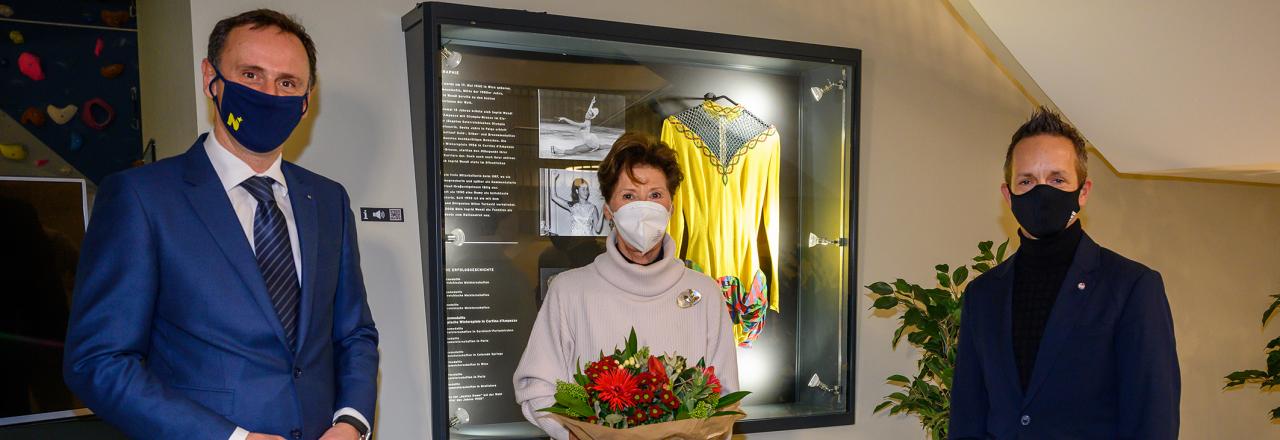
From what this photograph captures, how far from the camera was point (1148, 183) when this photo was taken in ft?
16.0

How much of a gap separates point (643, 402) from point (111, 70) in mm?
4054

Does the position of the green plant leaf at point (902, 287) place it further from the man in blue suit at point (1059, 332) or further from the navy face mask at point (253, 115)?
the navy face mask at point (253, 115)

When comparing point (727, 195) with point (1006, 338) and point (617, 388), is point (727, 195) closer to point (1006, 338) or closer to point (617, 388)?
point (1006, 338)

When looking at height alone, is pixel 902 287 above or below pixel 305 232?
below

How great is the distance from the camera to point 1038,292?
86.0 inches

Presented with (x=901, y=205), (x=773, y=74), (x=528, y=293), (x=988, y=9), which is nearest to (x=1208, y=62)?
(x=988, y=9)

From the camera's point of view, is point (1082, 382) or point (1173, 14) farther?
point (1173, 14)

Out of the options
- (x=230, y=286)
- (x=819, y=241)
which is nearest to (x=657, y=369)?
(x=230, y=286)

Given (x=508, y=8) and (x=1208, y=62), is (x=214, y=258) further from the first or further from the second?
(x=1208, y=62)

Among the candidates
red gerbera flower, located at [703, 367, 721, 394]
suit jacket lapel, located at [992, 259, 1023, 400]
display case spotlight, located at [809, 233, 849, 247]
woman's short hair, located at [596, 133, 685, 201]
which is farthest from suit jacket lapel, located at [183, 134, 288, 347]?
display case spotlight, located at [809, 233, 849, 247]

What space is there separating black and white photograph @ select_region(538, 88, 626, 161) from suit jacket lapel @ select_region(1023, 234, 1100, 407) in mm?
1910

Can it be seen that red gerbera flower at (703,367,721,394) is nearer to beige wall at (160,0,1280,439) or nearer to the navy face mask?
the navy face mask

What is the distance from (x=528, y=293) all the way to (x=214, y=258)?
1774 millimetres

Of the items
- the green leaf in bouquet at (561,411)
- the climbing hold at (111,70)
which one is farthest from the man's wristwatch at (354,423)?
the climbing hold at (111,70)
